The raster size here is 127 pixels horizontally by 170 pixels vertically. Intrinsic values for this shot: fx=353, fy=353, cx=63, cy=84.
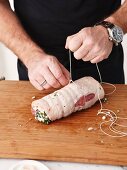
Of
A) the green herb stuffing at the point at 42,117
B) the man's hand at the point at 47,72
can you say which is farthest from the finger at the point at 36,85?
the green herb stuffing at the point at 42,117

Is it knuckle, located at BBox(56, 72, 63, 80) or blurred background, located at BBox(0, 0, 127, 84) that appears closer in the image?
knuckle, located at BBox(56, 72, 63, 80)

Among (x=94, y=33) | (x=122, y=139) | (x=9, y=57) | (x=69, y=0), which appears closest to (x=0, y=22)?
(x=69, y=0)

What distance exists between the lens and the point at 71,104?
1.08m

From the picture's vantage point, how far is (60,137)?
980 millimetres

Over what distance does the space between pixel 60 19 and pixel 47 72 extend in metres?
0.28

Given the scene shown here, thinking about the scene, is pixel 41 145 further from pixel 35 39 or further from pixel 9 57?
pixel 9 57

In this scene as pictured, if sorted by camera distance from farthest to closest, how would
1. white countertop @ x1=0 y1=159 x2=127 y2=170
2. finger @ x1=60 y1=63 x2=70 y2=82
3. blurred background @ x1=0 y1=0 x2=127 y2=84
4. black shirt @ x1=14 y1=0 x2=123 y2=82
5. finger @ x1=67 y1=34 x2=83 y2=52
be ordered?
blurred background @ x1=0 y1=0 x2=127 y2=84, black shirt @ x1=14 y1=0 x2=123 y2=82, finger @ x1=60 y1=63 x2=70 y2=82, finger @ x1=67 y1=34 x2=83 y2=52, white countertop @ x1=0 y1=159 x2=127 y2=170

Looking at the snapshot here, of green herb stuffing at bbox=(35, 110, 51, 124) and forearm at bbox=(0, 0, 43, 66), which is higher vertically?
forearm at bbox=(0, 0, 43, 66)

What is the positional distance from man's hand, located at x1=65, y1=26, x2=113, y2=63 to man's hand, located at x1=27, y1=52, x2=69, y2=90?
0.27 ft

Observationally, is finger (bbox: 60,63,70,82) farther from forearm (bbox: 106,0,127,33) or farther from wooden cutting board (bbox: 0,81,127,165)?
forearm (bbox: 106,0,127,33)

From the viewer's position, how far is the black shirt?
1300 millimetres

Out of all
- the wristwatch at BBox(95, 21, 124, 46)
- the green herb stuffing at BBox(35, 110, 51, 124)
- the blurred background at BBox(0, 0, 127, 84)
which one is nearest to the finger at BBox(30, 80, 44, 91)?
the green herb stuffing at BBox(35, 110, 51, 124)

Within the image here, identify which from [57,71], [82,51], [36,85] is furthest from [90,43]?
[36,85]

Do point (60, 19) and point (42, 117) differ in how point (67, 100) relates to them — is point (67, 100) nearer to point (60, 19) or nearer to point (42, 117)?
point (42, 117)
